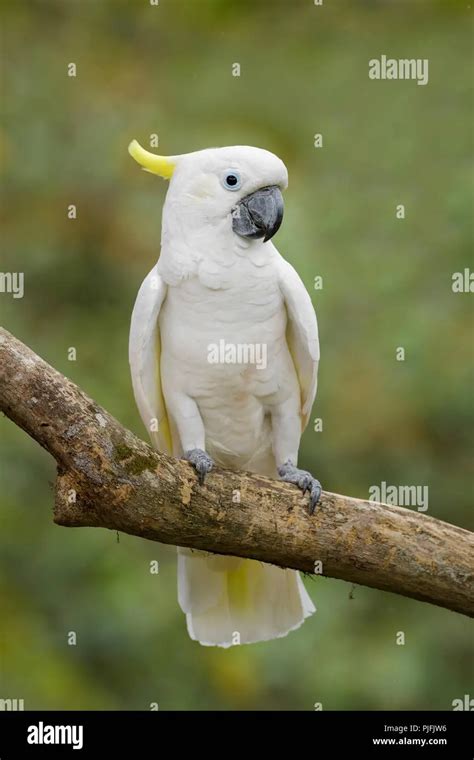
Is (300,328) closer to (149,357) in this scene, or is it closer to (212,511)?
(149,357)

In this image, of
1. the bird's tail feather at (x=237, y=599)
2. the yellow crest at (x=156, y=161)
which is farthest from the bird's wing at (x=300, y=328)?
the bird's tail feather at (x=237, y=599)

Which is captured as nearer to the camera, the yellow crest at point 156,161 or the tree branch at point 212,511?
the tree branch at point 212,511

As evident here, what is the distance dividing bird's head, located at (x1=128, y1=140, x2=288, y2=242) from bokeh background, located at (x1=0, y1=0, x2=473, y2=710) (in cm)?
152

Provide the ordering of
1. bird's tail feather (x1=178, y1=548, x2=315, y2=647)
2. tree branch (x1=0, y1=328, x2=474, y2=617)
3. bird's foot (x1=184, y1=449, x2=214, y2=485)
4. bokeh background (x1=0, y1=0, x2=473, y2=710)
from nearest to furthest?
tree branch (x1=0, y1=328, x2=474, y2=617)
bird's foot (x1=184, y1=449, x2=214, y2=485)
bird's tail feather (x1=178, y1=548, x2=315, y2=647)
bokeh background (x1=0, y1=0, x2=473, y2=710)

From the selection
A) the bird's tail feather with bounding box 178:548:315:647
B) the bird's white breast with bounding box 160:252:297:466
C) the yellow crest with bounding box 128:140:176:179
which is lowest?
the bird's tail feather with bounding box 178:548:315:647

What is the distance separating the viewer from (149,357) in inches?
125

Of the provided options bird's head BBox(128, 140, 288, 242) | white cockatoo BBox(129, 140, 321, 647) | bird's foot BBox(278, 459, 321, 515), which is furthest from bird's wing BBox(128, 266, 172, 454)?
bird's foot BBox(278, 459, 321, 515)

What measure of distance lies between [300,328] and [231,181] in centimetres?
49

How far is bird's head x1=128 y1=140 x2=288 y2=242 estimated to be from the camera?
2906mm

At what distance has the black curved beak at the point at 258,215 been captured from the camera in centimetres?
289

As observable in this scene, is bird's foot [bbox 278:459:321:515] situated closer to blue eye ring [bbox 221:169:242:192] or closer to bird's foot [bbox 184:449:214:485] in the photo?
bird's foot [bbox 184:449:214:485]

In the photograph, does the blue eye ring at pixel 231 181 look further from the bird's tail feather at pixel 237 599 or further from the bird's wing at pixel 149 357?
the bird's tail feather at pixel 237 599

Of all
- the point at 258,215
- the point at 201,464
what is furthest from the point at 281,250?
the point at 201,464
